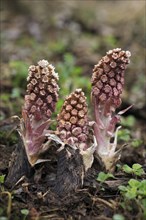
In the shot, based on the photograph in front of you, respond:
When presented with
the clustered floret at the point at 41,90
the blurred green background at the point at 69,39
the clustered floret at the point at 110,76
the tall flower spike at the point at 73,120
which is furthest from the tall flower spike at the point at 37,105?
the blurred green background at the point at 69,39

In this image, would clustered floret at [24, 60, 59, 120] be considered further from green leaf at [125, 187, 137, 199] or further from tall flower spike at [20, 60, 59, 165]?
green leaf at [125, 187, 137, 199]

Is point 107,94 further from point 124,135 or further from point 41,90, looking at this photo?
point 124,135

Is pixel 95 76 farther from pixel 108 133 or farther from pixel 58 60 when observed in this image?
pixel 58 60

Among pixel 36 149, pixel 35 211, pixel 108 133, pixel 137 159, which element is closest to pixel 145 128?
pixel 137 159

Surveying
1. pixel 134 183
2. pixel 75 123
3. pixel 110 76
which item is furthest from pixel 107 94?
pixel 134 183

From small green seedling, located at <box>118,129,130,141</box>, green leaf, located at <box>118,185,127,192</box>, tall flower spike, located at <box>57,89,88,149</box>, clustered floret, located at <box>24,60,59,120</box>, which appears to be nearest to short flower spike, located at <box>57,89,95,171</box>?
tall flower spike, located at <box>57,89,88,149</box>
